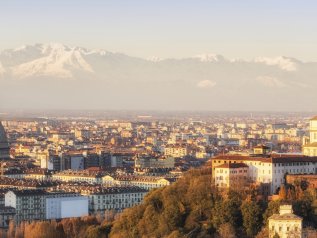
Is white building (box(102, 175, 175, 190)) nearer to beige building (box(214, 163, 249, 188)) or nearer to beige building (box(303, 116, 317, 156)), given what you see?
beige building (box(303, 116, 317, 156))

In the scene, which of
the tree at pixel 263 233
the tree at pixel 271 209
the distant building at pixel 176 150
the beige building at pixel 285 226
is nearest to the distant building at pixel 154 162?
the distant building at pixel 176 150

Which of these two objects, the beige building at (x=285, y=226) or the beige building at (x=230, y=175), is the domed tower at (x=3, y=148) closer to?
the beige building at (x=230, y=175)

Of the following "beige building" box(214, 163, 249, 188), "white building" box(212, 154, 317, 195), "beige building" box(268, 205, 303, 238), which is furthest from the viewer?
"white building" box(212, 154, 317, 195)

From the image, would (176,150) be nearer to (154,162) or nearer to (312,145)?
(154,162)

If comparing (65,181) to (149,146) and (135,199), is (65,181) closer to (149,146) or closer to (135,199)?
(135,199)

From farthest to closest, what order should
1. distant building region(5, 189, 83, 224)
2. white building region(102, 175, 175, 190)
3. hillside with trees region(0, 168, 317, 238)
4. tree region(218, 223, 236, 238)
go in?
white building region(102, 175, 175, 190) < distant building region(5, 189, 83, 224) < hillside with trees region(0, 168, 317, 238) < tree region(218, 223, 236, 238)

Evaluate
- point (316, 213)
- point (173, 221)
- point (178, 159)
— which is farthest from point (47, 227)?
point (178, 159)

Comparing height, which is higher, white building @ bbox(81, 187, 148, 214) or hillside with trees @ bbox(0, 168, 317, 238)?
hillside with trees @ bbox(0, 168, 317, 238)

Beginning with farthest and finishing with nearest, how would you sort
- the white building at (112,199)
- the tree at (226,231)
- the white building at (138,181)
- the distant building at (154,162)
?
1. the distant building at (154,162)
2. the white building at (138,181)
3. the white building at (112,199)
4. the tree at (226,231)

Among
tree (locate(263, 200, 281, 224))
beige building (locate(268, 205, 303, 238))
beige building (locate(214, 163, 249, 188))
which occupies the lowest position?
beige building (locate(268, 205, 303, 238))

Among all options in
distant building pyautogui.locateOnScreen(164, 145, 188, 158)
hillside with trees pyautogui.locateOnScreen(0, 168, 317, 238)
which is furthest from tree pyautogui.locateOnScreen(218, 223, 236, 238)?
distant building pyautogui.locateOnScreen(164, 145, 188, 158)
